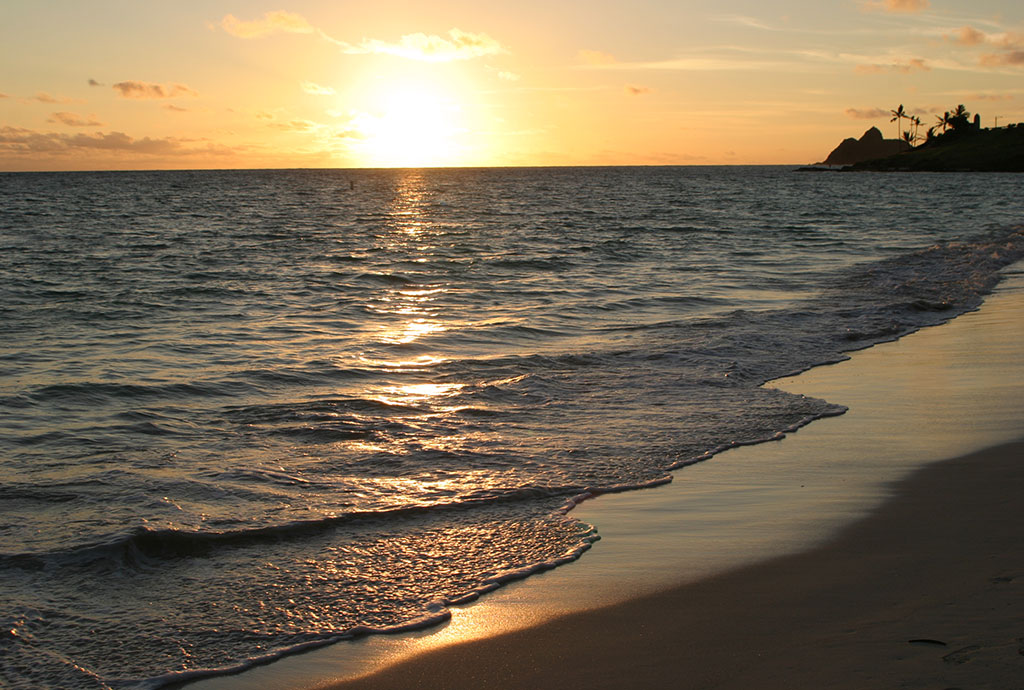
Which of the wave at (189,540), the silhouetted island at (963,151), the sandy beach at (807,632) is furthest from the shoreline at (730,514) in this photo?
the silhouetted island at (963,151)

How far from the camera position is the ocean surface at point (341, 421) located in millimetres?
4137

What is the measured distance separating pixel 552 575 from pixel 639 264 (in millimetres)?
18878

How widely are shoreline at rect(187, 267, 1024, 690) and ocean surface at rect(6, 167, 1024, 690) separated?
0.18 meters

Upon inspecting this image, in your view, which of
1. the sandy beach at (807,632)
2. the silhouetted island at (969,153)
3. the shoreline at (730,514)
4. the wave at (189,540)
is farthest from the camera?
the silhouetted island at (969,153)

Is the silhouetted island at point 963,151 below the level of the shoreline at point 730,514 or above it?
above

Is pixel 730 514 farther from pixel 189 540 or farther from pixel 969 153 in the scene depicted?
pixel 969 153

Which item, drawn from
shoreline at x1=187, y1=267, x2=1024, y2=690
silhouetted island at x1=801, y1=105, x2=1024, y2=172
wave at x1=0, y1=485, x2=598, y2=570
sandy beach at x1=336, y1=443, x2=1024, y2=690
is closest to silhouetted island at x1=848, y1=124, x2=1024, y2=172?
silhouetted island at x1=801, y1=105, x2=1024, y2=172

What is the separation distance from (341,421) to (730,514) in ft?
12.4

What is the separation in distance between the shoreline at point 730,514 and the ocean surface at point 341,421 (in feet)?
0.59

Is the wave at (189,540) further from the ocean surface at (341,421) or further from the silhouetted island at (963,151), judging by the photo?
the silhouetted island at (963,151)

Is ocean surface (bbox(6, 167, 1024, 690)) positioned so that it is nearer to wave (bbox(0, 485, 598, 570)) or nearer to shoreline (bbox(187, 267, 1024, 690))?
wave (bbox(0, 485, 598, 570))

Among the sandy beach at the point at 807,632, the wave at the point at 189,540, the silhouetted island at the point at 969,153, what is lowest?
the wave at the point at 189,540

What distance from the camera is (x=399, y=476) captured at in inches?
237

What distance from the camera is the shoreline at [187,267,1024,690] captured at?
11.9 feet
